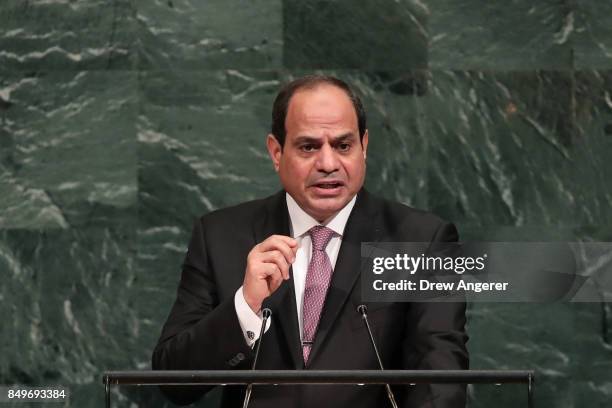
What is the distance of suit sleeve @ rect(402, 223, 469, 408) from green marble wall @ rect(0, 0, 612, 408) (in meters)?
1.04

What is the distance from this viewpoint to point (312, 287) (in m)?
3.14

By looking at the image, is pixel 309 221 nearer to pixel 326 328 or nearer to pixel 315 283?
pixel 315 283

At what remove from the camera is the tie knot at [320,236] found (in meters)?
3.20

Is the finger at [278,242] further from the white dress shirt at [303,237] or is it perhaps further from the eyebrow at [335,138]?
the eyebrow at [335,138]

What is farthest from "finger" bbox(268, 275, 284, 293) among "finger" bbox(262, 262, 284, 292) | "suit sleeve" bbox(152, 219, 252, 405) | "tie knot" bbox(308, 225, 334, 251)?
"tie knot" bbox(308, 225, 334, 251)

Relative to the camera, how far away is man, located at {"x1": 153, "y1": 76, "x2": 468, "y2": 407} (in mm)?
2906

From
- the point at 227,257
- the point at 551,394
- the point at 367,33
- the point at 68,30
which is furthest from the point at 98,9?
the point at 551,394

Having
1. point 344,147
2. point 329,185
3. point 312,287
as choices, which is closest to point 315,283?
point 312,287

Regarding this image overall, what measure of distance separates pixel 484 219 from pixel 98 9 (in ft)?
4.80

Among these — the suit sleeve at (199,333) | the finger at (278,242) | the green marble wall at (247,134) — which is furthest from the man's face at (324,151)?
the green marble wall at (247,134)

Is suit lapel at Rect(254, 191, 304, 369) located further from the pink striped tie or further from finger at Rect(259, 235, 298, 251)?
finger at Rect(259, 235, 298, 251)

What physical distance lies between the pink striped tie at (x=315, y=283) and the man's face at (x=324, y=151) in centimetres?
6

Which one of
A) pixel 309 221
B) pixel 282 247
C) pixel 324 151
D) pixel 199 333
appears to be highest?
pixel 324 151

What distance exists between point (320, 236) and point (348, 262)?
12cm
